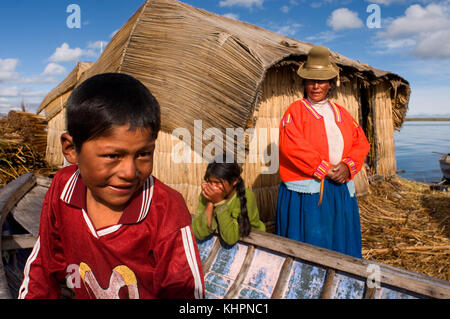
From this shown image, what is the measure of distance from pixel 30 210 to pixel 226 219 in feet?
6.53

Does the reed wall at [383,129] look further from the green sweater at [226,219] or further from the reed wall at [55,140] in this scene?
the reed wall at [55,140]

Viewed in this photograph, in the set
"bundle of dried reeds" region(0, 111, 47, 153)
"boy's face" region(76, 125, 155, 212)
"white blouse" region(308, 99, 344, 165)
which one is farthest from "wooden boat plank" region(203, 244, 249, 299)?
"bundle of dried reeds" region(0, 111, 47, 153)

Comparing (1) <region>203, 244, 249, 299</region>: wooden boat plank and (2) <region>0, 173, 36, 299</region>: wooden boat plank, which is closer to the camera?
(1) <region>203, 244, 249, 299</region>: wooden boat plank

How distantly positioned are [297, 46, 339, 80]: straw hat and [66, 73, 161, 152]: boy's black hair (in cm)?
176

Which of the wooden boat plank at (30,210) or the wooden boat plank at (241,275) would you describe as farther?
the wooden boat plank at (30,210)

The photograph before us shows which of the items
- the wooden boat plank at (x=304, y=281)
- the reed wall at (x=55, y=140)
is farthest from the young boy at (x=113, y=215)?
the reed wall at (x=55, y=140)

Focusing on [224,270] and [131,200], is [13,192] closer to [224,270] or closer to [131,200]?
[224,270]

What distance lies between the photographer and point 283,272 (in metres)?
2.21

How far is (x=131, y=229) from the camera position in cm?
106

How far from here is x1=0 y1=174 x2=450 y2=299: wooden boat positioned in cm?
178

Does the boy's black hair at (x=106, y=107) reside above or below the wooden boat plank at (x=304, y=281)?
above

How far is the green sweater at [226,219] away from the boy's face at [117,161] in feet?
4.75

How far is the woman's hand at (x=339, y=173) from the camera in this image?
245cm

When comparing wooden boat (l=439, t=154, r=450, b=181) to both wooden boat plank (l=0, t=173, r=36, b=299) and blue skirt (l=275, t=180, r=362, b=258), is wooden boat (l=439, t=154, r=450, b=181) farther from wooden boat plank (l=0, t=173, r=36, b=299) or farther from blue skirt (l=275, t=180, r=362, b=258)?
wooden boat plank (l=0, t=173, r=36, b=299)
